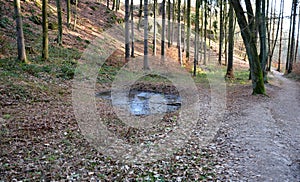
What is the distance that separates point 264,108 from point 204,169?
21.6 feet

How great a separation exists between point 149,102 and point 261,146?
706 cm

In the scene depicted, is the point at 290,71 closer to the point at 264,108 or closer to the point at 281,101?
the point at 281,101

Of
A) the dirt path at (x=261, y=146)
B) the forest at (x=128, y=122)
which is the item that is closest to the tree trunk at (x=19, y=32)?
the forest at (x=128, y=122)

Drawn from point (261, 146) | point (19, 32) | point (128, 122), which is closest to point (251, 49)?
point (261, 146)

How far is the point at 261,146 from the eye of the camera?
21.4 ft

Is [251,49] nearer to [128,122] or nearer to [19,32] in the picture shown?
[128,122]

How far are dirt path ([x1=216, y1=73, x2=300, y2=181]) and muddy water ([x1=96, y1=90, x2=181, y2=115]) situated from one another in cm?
337

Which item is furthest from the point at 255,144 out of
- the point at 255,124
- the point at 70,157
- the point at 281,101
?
the point at 281,101

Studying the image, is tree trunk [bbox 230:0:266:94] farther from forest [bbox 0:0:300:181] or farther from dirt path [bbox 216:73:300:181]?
dirt path [bbox 216:73:300:181]

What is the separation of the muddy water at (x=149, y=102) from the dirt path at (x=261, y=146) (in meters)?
3.37

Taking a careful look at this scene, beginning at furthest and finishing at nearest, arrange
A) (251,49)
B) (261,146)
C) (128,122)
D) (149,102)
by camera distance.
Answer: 1. (251,49)
2. (149,102)
3. (128,122)
4. (261,146)

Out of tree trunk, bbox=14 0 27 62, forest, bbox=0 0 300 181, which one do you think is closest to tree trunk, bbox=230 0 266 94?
forest, bbox=0 0 300 181

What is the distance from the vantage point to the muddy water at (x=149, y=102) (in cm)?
1123

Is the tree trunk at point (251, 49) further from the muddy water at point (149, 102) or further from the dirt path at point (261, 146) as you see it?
the muddy water at point (149, 102)
